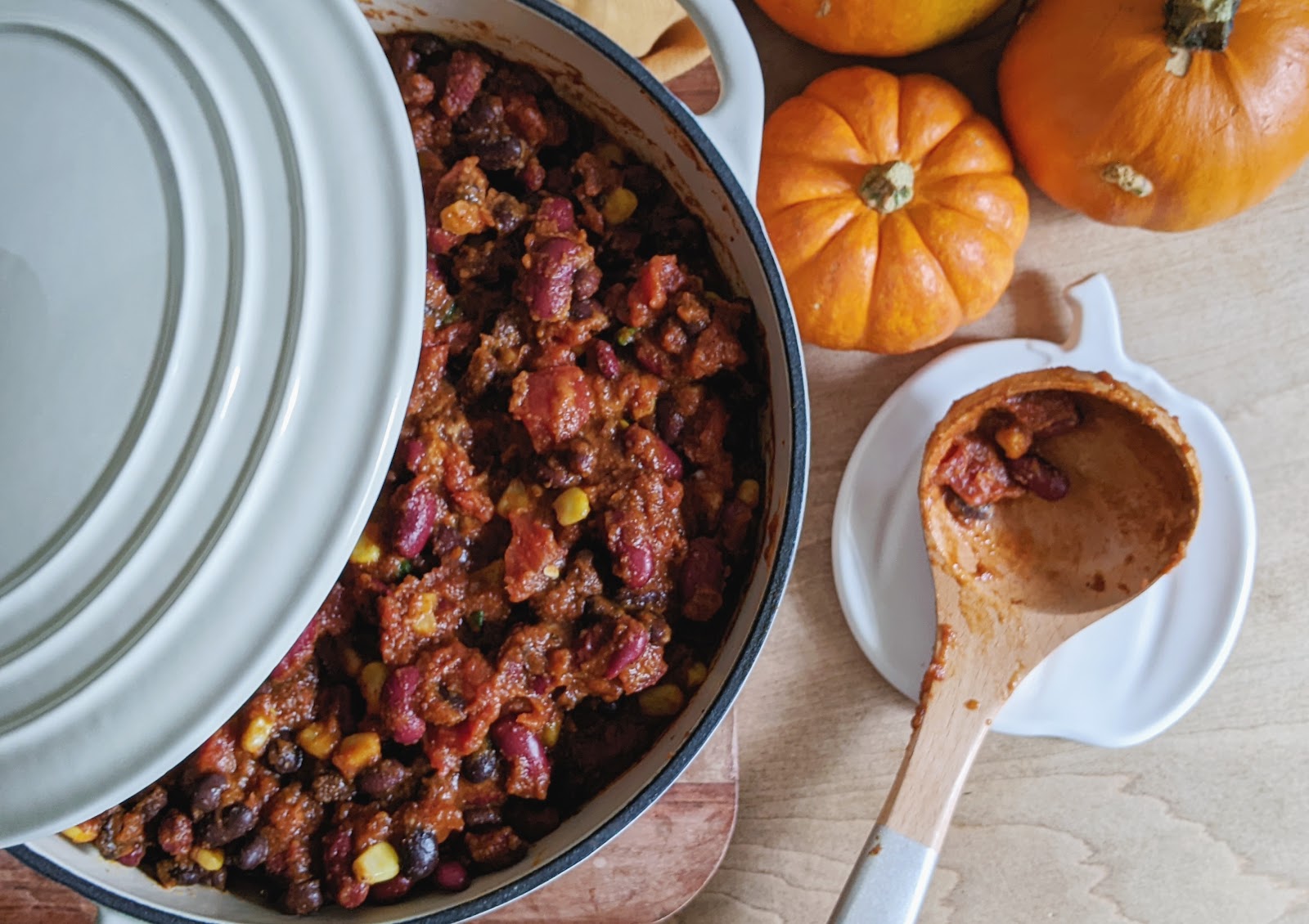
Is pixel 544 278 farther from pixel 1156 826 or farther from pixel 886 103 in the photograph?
pixel 1156 826

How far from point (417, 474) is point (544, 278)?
0.97ft

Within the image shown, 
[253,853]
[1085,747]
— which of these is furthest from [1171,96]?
[253,853]

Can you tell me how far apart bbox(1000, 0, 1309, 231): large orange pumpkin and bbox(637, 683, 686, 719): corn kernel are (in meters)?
0.96

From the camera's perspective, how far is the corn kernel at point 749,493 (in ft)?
4.18

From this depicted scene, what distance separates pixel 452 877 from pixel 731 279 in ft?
2.81

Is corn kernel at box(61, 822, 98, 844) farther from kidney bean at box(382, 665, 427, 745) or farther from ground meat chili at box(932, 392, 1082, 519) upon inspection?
ground meat chili at box(932, 392, 1082, 519)

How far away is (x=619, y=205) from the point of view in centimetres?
132

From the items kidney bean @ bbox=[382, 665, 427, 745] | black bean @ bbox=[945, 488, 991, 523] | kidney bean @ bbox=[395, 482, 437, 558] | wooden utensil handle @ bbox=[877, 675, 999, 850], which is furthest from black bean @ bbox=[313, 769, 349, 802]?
black bean @ bbox=[945, 488, 991, 523]

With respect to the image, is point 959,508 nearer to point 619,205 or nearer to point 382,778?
point 619,205

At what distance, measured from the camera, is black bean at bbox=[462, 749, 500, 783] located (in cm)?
124

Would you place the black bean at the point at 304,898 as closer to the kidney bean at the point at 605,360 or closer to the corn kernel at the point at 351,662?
the corn kernel at the point at 351,662

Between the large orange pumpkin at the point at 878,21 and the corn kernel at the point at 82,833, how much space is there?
4.76 ft

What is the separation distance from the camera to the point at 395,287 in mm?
938

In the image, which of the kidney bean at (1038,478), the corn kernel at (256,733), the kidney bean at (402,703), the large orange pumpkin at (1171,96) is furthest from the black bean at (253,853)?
the large orange pumpkin at (1171,96)
